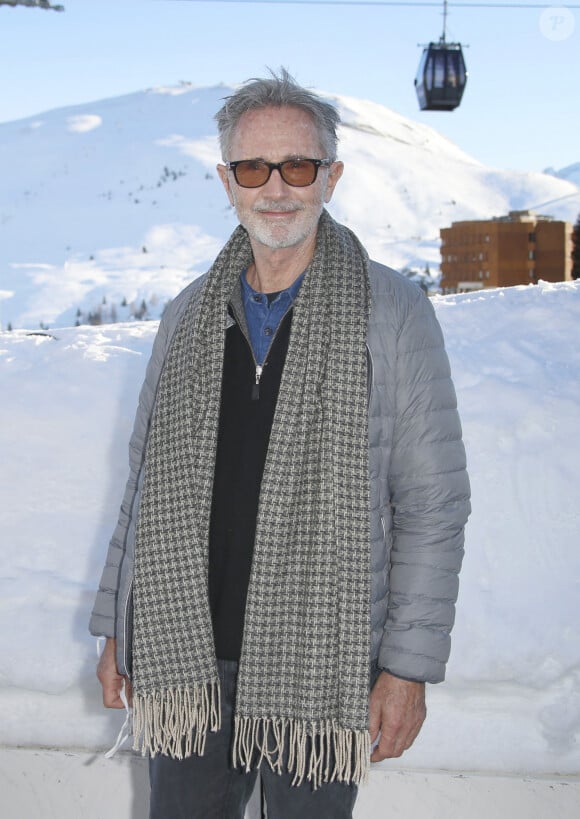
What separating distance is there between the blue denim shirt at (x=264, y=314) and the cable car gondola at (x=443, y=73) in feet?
30.7

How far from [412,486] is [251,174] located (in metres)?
0.62

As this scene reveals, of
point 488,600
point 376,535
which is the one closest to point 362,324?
point 376,535

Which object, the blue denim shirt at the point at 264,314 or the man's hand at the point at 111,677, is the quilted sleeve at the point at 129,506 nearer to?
the man's hand at the point at 111,677

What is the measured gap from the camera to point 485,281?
17266 millimetres

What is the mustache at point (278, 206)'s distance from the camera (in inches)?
62.2

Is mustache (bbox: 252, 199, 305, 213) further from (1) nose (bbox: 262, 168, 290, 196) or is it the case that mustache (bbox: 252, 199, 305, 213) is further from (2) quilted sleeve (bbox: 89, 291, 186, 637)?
(2) quilted sleeve (bbox: 89, 291, 186, 637)

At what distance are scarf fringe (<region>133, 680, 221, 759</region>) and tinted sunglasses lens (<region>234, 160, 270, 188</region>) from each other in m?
0.89

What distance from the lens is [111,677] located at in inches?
67.3

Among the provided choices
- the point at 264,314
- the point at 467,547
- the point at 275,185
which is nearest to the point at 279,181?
the point at 275,185

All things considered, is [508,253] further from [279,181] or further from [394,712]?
[394,712]

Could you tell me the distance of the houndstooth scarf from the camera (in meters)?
1.49

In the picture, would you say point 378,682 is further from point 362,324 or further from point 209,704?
point 362,324

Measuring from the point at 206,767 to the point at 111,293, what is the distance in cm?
3877

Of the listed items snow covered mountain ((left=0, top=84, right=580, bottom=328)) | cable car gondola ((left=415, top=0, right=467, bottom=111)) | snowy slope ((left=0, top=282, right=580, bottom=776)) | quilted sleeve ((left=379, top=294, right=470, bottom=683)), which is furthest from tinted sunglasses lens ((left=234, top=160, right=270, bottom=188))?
snow covered mountain ((left=0, top=84, right=580, bottom=328))
